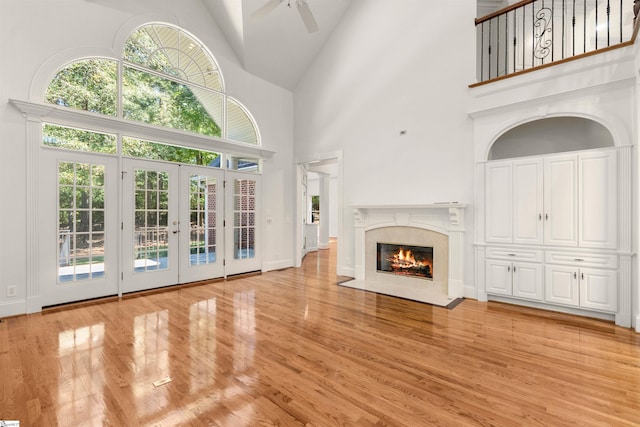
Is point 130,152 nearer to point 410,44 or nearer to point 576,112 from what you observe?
point 410,44

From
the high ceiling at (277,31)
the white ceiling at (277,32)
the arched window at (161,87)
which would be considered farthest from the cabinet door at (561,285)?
the arched window at (161,87)

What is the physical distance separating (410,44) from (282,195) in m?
3.90

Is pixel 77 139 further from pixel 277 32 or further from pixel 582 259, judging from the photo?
pixel 582 259

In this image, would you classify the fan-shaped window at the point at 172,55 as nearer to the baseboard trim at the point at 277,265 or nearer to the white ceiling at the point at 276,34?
the white ceiling at the point at 276,34

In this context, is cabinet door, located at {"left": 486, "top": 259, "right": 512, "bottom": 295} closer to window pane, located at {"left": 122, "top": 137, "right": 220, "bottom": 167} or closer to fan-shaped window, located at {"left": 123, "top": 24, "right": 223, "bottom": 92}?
window pane, located at {"left": 122, "top": 137, "right": 220, "bottom": 167}

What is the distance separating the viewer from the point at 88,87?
4.29 m

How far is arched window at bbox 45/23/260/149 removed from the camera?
14.0ft

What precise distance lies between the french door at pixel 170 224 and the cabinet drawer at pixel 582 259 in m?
5.31

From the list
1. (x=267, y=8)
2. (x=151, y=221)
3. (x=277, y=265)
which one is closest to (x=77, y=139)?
(x=151, y=221)

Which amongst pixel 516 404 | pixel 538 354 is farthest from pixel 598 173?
pixel 516 404

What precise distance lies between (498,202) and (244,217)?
15.1 feet

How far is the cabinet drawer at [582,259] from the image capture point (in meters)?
3.54

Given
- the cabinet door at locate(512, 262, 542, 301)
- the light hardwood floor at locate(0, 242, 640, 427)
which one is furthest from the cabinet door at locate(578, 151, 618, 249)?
the light hardwood floor at locate(0, 242, 640, 427)

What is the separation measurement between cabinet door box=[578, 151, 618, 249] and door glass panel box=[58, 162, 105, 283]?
648 centimetres
